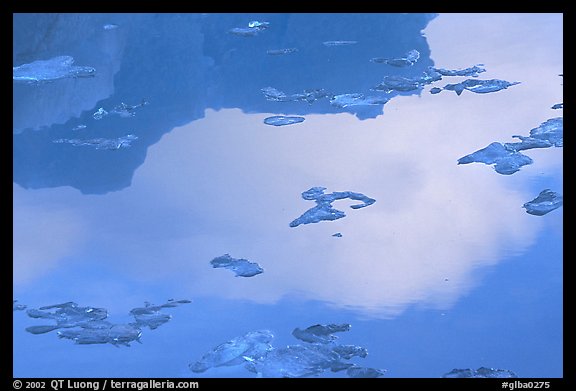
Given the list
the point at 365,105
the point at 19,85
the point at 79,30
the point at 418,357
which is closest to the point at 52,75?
the point at 19,85

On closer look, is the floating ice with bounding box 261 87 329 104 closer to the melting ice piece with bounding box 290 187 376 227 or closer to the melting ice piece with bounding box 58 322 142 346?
the melting ice piece with bounding box 290 187 376 227

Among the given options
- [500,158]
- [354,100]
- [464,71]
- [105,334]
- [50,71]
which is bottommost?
[105,334]

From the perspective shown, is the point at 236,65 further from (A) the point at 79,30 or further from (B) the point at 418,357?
(B) the point at 418,357

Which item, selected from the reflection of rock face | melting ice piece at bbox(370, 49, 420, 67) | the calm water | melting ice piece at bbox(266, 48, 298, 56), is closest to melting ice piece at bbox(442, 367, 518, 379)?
the calm water

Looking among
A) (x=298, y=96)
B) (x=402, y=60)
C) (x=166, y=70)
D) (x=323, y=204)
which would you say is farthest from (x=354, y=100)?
(x=166, y=70)

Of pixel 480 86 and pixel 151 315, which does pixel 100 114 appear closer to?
pixel 151 315

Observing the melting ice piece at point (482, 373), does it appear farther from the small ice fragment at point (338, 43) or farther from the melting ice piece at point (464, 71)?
the small ice fragment at point (338, 43)
